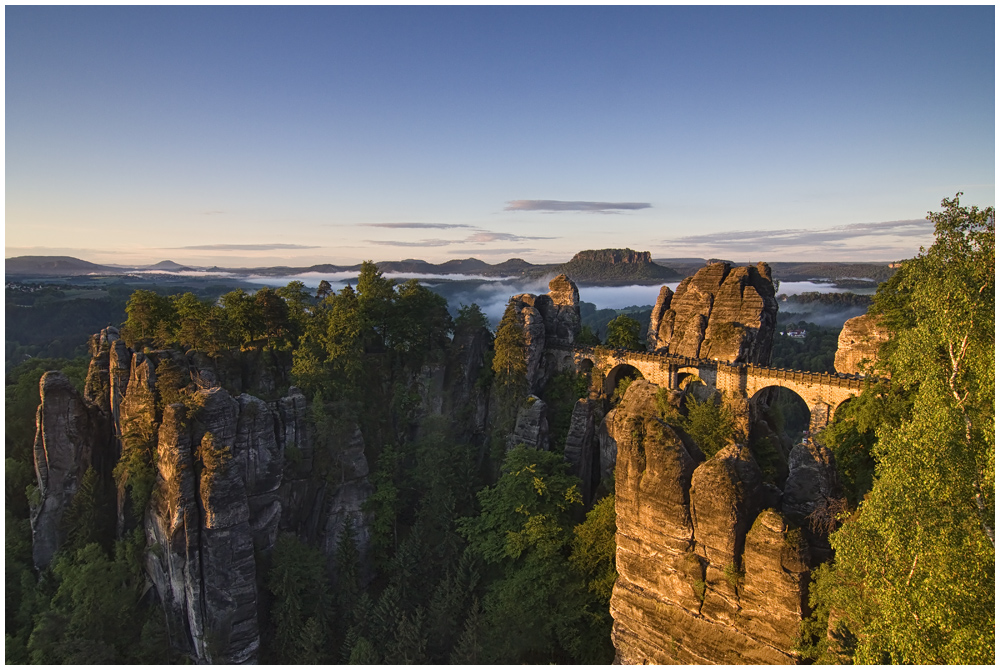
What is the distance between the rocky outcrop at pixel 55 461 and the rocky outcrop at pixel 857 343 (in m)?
41.3

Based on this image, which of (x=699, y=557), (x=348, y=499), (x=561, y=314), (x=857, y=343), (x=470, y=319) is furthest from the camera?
(x=561, y=314)

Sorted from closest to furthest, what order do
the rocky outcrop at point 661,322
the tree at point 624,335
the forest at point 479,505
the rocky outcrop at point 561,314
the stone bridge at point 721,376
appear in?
the forest at point 479,505, the stone bridge at point 721,376, the rocky outcrop at point 661,322, the tree at point 624,335, the rocky outcrop at point 561,314

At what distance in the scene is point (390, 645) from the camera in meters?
23.6

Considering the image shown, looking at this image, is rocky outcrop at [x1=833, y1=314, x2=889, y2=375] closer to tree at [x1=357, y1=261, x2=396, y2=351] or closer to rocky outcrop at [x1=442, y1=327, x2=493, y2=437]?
rocky outcrop at [x1=442, y1=327, x2=493, y2=437]

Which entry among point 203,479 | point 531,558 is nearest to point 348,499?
point 203,479

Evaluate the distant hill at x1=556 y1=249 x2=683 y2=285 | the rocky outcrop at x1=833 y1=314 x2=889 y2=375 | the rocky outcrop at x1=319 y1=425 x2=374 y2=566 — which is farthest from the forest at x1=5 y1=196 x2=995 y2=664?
the distant hill at x1=556 y1=249 x2=683 y2=285

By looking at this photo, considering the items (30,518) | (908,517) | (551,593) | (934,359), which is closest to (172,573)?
(30,518)

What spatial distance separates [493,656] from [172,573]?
14.7 m

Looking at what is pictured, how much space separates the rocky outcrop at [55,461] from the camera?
26.1 meters

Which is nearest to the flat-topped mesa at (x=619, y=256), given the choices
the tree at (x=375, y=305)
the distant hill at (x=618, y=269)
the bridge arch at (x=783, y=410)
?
the distant hill at (x=618, y=269)

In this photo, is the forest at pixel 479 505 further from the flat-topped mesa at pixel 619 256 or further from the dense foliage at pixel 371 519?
the flat-topped mesa at pixel 619 256

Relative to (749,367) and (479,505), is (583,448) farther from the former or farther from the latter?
(749,367)

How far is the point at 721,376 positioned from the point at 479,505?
18280 mm

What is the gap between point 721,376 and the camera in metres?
36.4
